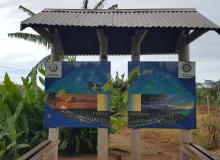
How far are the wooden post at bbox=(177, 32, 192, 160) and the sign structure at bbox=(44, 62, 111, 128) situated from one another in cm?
144

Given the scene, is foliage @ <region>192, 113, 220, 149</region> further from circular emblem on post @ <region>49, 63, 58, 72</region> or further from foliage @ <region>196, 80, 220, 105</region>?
foliage @ <region>196, 80, 220, 105</region>

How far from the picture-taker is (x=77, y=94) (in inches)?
285

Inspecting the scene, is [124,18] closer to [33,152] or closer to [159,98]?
[159,98]

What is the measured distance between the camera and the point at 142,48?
9.63m

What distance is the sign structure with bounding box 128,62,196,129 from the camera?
725cm

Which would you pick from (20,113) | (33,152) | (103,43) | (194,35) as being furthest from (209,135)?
(33,152)

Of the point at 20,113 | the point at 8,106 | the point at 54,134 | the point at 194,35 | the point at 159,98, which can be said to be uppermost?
the point at 194,35

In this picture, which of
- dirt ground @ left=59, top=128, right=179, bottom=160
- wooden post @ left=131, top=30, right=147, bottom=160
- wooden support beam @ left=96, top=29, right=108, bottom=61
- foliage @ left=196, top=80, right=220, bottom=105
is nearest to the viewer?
wooden post @ left=131, top=30, right=147, bottom=160

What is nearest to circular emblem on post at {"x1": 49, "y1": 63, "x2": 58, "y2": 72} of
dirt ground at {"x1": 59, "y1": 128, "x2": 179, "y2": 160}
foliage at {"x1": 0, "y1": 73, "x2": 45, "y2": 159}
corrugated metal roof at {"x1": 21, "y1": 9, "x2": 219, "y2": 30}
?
corrugated metal roof at {"x1": 21, "y1": 9, "x2": 219, "y2": 30}

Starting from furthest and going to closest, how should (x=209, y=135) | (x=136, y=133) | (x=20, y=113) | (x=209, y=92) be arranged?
(x=209, y=92) < (x=209, y=135) < (x=20, y=113) < (x=136, y=133)

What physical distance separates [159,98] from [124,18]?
1632 millimetres

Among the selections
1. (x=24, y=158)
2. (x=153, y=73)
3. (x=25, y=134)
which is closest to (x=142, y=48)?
(x=153, y=73)

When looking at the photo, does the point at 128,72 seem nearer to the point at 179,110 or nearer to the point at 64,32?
the point at 179,110

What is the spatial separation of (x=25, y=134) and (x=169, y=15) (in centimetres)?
429
